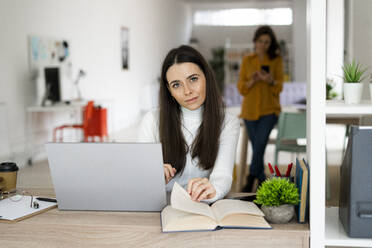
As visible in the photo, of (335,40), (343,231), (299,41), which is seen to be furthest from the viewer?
(299,41)

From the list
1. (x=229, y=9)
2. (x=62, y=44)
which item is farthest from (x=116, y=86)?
(x=229, y=9)

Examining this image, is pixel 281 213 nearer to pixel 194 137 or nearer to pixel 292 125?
pixel 194 137

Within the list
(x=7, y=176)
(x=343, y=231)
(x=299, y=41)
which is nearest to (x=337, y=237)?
(x=343, y=231)

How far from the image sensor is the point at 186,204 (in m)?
1.34

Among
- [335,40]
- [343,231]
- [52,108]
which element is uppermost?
[335,40]

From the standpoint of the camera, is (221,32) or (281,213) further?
(221,32)

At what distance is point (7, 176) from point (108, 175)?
20.5 inches

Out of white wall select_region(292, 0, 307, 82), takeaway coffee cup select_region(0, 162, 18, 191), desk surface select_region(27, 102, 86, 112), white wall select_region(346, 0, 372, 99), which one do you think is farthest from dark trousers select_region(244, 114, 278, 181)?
white wall select_region(292, 0, 307, 82)

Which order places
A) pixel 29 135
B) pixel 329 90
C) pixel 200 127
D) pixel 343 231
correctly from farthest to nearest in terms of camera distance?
pixel 29 135 → pixel 329 90 → pixel 200 127 → pixel 343 231

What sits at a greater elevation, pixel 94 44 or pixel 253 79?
pixel 94 44

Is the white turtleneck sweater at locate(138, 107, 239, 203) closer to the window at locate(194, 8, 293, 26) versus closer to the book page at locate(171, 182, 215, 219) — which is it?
the book page at locate(171, 182, 215, 219)

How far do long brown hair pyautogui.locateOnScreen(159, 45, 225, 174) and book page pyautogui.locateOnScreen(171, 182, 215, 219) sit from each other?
414 millimetres

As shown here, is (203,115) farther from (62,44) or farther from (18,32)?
(62,44)

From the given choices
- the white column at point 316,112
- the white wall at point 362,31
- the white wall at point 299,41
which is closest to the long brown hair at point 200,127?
the white column at point 316,112
